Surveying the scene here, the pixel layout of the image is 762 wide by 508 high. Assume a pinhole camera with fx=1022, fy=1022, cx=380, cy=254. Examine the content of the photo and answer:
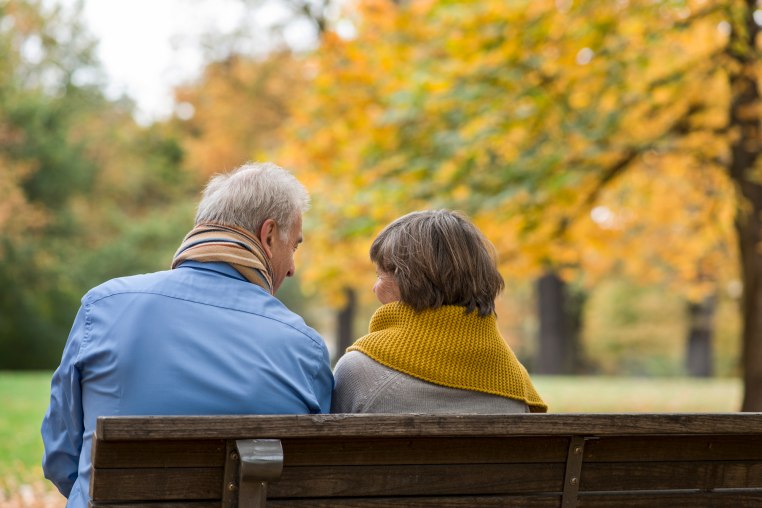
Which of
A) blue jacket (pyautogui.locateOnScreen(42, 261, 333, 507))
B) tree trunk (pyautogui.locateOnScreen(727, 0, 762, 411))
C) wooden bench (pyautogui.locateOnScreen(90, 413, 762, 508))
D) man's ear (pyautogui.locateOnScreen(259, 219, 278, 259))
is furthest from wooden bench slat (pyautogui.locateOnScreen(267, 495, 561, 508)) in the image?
tree trunk (pyautogui.locateOnScreen(727, 0, 762, 411))

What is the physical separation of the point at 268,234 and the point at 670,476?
4.19ft

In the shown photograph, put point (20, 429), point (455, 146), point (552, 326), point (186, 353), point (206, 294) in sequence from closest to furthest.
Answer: point (186, 353), point (206, 294), point (455, 146), point (20, 429), point (552, 326)

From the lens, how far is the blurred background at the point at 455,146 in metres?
8.03

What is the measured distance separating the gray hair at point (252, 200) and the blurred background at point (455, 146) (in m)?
4.53

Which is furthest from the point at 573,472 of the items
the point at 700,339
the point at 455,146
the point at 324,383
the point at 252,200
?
the point at 700,339

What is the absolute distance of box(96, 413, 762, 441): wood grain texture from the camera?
2055 millimetres

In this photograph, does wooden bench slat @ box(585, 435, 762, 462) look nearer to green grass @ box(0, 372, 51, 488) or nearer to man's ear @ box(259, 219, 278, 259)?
man's ear @ box(259, 219, 278, 259)

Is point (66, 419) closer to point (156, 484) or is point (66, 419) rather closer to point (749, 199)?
point (156, 484)

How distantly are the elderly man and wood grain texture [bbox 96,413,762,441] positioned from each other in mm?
383

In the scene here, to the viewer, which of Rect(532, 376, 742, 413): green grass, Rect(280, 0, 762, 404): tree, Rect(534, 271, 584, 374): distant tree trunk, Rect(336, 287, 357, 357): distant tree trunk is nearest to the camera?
Rect(280, 0, 762, 404): tree

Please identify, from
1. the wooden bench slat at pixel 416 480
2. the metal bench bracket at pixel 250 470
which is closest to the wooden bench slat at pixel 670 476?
the wooden bench slat at pixel 416 480

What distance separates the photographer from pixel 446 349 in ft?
9.12

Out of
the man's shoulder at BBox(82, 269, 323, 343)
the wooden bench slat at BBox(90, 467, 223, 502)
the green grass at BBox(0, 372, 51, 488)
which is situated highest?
the man's shoulder at BBox(82, 269, 323, 343)

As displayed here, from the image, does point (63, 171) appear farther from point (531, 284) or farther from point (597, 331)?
point (597, 331)
